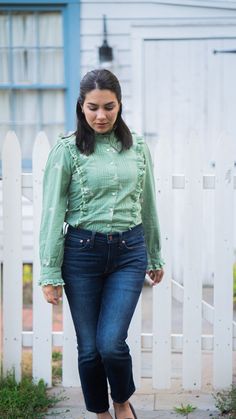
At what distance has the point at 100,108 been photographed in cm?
312

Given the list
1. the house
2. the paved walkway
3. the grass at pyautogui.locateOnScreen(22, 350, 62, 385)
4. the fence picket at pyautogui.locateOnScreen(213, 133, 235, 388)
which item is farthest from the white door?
the paved walkway

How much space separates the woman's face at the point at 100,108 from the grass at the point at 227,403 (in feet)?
5.81

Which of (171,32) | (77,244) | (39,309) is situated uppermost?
(171,32)

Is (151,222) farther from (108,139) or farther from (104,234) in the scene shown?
(108,139)

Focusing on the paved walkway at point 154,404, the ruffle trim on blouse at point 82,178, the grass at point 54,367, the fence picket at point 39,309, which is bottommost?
the grass at point 54,367

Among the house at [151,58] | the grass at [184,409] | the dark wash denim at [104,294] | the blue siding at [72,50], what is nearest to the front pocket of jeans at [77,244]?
the dark wash denim at [104,294]

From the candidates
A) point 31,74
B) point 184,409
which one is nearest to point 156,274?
point 184,409

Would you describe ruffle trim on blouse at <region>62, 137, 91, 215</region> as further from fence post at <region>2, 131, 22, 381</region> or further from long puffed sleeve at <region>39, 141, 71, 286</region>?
fence post at <region>2, 131, 22, 381</region>

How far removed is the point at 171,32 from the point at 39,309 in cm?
389

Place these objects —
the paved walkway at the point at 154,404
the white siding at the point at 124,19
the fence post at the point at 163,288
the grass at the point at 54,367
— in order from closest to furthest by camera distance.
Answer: the paved walkway at the point at 154,404 → the fence post at the point at 163,288 → the grass at the point at 54,367 → the white siding at the point at 124,19

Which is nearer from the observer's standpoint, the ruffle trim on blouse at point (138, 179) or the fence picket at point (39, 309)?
the ruffle trim on blouse at point (138, 179)

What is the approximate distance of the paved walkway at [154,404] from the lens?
3906mm

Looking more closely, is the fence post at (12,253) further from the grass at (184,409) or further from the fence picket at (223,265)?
the fence picket at (223,265)

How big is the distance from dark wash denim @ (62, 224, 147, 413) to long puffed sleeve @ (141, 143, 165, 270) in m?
0.19
